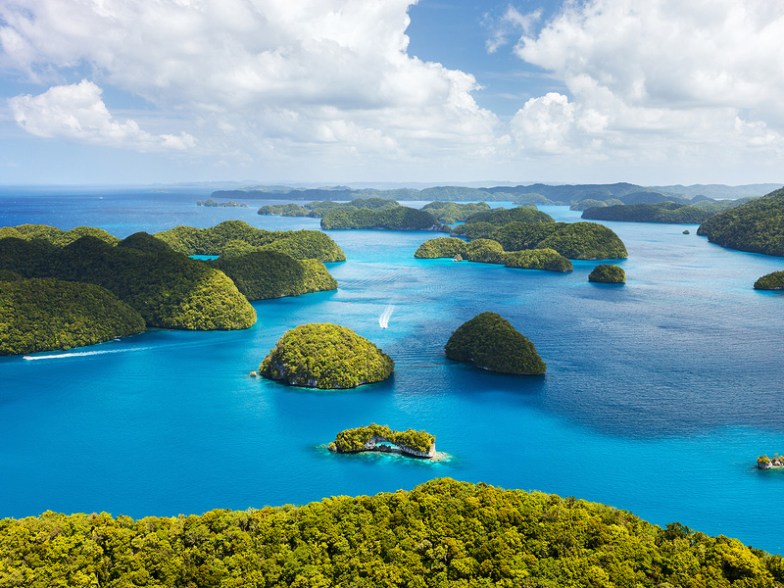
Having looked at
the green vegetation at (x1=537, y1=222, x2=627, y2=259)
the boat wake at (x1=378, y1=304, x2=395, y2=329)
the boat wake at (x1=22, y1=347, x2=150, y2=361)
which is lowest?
the boat wake at (x1=22, y1=347, x2=150, y2=361)

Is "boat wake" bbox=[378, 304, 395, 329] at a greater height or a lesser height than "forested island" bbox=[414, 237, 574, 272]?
lesser

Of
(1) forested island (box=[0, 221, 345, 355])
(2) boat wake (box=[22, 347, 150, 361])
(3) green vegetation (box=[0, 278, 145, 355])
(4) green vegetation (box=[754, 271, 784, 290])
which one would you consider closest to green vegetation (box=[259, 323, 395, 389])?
(2) boat wake (box=[22, 347, 150, 361])

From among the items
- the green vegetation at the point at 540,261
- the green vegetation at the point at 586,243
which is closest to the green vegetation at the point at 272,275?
the green vegetation at the point at 540,261

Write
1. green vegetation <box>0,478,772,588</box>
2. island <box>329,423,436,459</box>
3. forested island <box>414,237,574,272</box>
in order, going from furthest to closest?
forested island <box>414,237,574,272</box>, island <box>329,423,436,459</box>, green vegetation <box>0,478,772,588</box>

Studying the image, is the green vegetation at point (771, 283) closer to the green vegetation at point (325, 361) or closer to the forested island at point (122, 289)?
the forested island at point (122, 289)

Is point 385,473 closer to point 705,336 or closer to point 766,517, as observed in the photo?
point 766,517

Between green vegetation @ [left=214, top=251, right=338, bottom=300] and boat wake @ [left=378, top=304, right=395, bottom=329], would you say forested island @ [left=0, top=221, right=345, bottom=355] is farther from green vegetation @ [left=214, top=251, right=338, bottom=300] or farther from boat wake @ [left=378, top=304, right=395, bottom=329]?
boat wake @ [left=378, top=304, right=395, bottom=329]

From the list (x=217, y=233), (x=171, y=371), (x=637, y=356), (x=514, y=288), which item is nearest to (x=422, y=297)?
(x=514, y=288)
